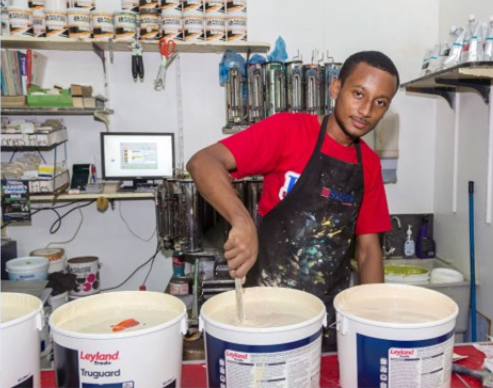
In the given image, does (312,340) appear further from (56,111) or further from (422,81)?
(56,111)

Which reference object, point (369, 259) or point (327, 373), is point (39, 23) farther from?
point (327, 373)

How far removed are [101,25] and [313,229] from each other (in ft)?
6.58

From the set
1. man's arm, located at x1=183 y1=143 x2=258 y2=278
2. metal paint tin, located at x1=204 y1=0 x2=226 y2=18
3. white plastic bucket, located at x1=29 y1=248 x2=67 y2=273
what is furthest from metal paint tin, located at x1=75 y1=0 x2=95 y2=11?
man's arm, located at x1=183 y1=143 x2=258 y2=278

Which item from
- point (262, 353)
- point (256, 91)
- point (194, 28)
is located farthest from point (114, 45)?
point (262, 353)

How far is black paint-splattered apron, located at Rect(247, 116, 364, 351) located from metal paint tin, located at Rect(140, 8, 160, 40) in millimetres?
1647

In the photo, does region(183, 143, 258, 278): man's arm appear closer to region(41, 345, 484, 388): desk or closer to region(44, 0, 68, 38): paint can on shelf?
region(41, 345, 484, 388): desk

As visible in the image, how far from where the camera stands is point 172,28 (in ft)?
9.31

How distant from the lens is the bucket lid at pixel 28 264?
8.98 feet

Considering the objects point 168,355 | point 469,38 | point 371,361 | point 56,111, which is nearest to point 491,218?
point 469,38

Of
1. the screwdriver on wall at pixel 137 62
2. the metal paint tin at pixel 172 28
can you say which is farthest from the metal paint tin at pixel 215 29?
the screwdriver on wall at pixel 137 62

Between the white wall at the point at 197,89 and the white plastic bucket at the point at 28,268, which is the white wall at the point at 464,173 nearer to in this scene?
the white wall at the point at 197,89

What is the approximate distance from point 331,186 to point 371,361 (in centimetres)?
86

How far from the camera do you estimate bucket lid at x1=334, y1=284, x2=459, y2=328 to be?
3.01 feet

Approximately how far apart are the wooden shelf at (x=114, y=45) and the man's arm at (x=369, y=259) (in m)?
1.63
